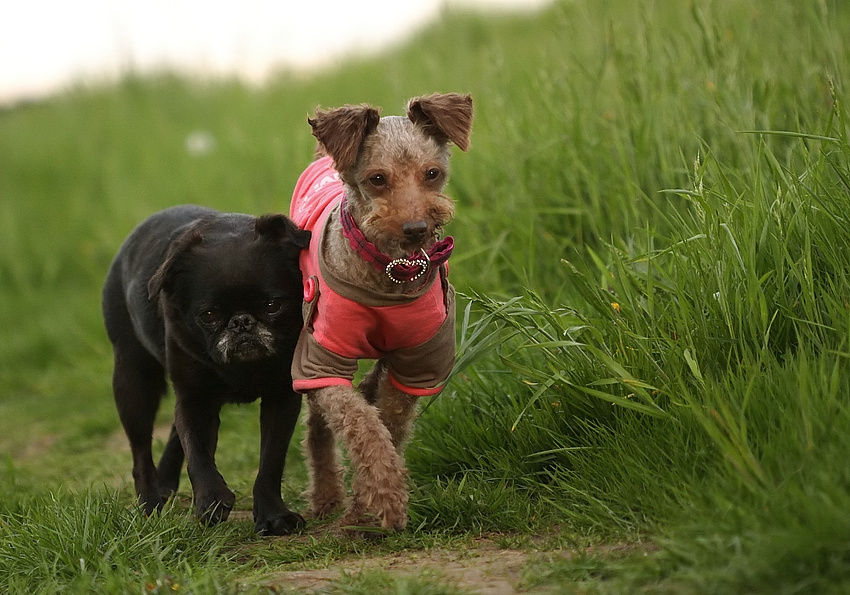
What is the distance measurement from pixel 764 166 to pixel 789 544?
258 cm

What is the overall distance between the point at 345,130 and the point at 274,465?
1.37 metres

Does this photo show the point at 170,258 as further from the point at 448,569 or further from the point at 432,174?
the point at 448,569

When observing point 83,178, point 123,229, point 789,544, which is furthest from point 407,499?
point 83,178

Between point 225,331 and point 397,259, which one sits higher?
point 397,259

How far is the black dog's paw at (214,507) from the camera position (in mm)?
3814

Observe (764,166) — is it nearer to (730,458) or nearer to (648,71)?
(648,71)

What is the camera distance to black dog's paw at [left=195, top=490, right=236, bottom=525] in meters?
3.81

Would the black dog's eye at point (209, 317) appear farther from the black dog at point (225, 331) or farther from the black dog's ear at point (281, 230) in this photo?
the black dog's ear at point (281, 230)

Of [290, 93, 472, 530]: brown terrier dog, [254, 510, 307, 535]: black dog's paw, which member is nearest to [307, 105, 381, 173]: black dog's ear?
[290, 93, 472, 530]: brown terrier dog

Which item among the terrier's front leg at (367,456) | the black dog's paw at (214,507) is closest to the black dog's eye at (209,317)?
the terrier's front leg at (367,456)

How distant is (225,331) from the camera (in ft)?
12.3

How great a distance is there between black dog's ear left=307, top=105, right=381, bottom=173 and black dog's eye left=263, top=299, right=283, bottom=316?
0.58 metres

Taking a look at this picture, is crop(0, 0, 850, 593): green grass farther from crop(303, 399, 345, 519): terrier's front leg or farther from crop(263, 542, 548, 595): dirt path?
crop(303, 399, 345, 519): terrier's front leg

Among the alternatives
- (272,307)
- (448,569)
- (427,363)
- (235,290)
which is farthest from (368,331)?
(448,569)
